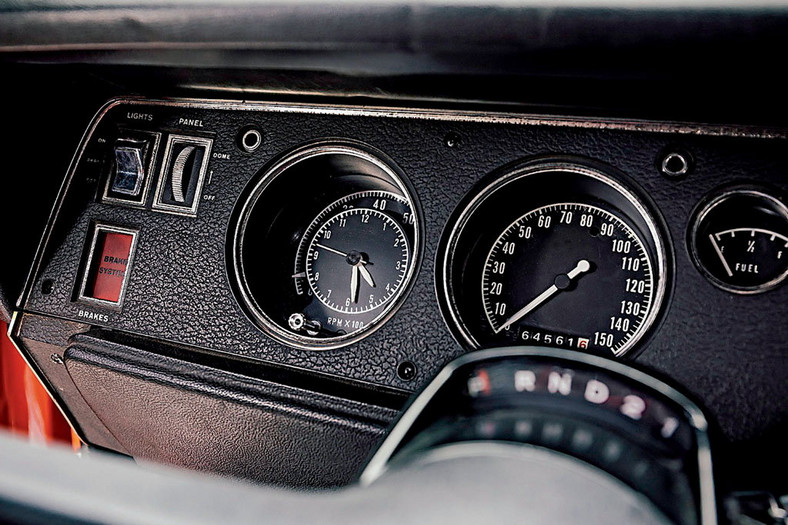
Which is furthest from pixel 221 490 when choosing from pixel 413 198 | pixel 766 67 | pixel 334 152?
pixel 334 152

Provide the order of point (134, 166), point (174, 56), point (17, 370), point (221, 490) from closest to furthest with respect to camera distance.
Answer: point (221, 490) < point (174, 56) < point (134, 166) < point (17, 370)

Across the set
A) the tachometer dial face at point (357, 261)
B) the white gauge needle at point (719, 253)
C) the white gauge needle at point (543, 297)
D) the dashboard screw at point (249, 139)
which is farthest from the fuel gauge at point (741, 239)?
the dashboard screw at point (249, 139)

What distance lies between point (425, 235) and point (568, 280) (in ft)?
0.97

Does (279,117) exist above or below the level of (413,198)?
above

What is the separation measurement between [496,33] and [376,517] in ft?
2.23

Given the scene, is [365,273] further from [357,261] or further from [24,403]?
[24,403]

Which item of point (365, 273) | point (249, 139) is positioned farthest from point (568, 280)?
point (249, 139)

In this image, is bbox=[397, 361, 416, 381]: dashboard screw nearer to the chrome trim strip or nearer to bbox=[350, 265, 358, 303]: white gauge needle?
bbox=[350, 265, 358, 303]: white gauge needle

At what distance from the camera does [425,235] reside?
1.40m

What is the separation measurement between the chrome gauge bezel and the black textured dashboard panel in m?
0.02

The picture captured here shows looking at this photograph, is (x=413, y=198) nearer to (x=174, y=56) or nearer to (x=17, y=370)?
(x=174, y=56)

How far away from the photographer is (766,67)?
95 centimetres

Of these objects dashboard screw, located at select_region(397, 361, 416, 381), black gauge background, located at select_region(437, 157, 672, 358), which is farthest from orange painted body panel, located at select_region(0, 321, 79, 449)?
black gauge background, located at select_region(437, 157, 672, 358)

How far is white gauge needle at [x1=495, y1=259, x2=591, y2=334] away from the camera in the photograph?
1.39 meters
